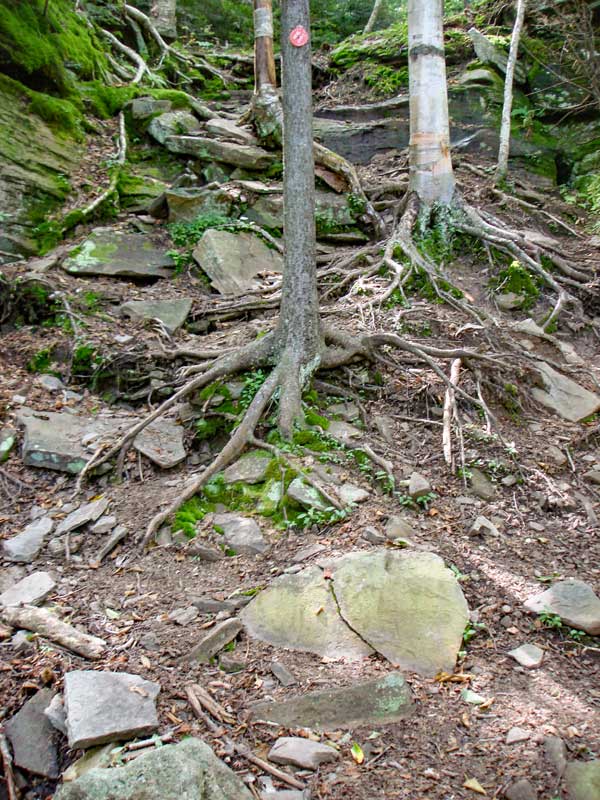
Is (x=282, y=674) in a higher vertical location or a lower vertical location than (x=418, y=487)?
lower

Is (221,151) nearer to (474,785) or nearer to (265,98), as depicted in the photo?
(265,98)

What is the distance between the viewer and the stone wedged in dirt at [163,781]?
212 centimetres

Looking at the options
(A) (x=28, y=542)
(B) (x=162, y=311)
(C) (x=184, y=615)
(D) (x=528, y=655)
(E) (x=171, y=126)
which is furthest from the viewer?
(E) (x=171, y=126)

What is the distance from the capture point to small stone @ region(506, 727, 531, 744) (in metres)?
2.72

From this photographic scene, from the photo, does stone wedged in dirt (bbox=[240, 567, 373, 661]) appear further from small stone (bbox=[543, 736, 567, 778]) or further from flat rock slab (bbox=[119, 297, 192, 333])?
flat rock slab (bbox=[119, 297, 192, 333])

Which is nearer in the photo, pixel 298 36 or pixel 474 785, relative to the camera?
pixel 474 785

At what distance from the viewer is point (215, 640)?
10.9ft

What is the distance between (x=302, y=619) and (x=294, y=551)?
2.07ft

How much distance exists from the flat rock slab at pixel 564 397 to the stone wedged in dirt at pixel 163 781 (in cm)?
467

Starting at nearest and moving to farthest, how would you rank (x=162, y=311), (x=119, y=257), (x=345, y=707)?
(x=345, y=707) < (x=162, y=311) < (x=119, y=257)

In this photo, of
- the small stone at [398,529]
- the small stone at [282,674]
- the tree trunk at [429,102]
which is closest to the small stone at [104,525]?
the small stone at [282,674]

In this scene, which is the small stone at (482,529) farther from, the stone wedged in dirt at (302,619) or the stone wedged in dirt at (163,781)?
the stone wedged in dirt at (163,781)

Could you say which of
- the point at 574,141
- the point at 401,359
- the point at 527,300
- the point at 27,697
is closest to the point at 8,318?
the point at 401,359

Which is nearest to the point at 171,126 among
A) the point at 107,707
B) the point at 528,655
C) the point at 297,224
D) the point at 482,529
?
the point at 297,224
